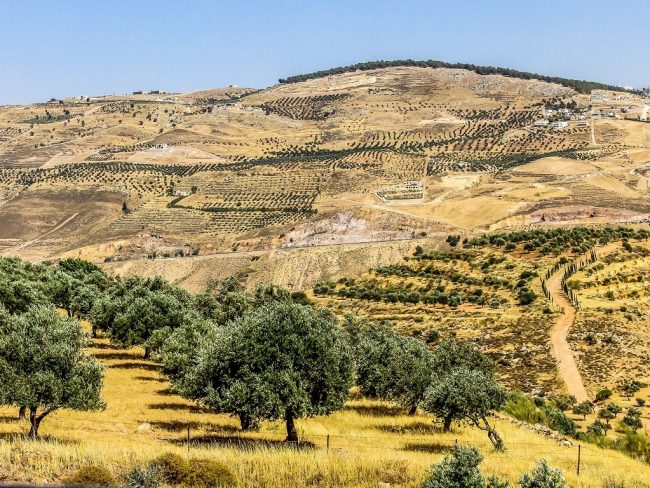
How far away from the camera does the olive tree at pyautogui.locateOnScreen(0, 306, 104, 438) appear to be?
23.0 m

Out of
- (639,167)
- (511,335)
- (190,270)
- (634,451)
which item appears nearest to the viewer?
(634,451)

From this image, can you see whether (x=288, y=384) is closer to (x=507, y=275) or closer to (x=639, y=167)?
(x=507, y=275)

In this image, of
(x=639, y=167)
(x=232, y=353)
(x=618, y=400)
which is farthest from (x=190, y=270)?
(x=639, y=167)

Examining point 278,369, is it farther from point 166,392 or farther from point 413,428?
point 166,392

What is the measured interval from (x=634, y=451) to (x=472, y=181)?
130 metres

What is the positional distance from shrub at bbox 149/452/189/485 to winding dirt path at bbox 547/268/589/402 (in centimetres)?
3706

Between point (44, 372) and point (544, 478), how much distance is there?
17227mm

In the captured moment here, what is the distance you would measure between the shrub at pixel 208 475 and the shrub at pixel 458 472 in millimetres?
5263

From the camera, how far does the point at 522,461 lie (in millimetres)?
24375

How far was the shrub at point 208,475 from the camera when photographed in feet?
55.6

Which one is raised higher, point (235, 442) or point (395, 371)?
point (235, 442)

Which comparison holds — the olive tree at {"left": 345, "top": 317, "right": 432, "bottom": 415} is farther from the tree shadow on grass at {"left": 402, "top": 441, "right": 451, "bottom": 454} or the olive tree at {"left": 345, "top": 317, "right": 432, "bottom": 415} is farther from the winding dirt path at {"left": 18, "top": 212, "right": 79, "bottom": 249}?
the winding dirt path at {"left": 18, "top": 212, "right": 79, "bottom": 249}

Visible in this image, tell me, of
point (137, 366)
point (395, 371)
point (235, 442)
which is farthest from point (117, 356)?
point (235, 442)

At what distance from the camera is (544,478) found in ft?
54.2
